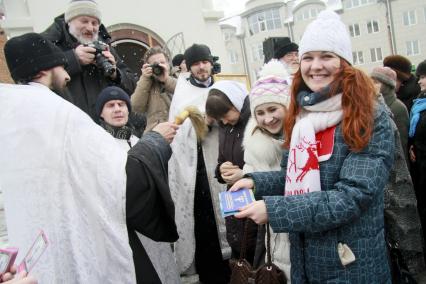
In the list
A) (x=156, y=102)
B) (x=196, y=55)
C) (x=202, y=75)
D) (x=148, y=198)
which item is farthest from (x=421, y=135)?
(x=148, y=198)

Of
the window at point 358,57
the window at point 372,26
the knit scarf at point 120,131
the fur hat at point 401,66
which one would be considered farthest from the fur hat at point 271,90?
the window at point 372,26

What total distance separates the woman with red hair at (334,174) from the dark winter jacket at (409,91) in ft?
11.0

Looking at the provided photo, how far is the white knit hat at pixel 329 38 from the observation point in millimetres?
1820

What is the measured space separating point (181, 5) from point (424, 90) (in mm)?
7415

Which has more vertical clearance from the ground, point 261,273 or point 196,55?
point 196,55

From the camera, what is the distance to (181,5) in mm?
10016

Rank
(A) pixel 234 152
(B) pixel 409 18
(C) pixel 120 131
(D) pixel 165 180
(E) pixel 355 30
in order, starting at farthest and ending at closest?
(E) pixel 355 30, (B) pixel 409 18, (C) pixel 120 131, (A) pixel 234 152, (D) pixel 165 180

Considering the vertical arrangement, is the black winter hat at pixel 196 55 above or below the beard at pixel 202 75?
above

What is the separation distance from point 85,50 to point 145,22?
267 inches

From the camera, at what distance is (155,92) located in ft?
14.1

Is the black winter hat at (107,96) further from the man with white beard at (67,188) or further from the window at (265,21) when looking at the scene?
the window at (265,21)

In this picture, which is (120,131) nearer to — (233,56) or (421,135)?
(421,135)

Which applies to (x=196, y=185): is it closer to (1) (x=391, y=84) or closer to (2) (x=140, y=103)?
(2) (x=140, y=103)

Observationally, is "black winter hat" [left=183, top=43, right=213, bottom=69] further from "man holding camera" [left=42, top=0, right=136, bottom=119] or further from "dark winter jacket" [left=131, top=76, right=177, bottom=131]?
"man holding camera" [left=42, top=0, right=136, bottom=119]
